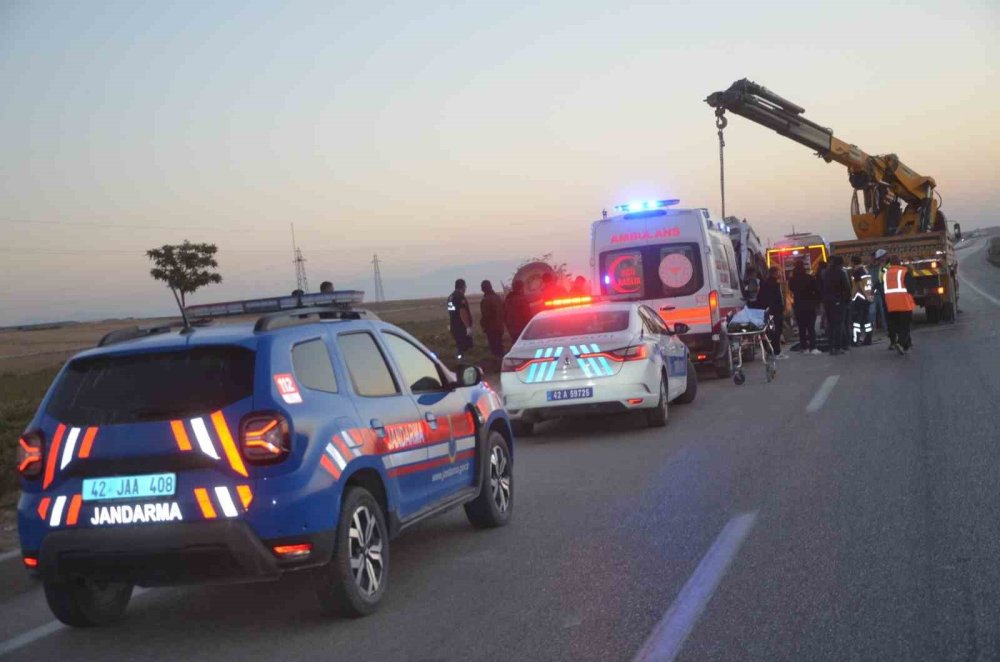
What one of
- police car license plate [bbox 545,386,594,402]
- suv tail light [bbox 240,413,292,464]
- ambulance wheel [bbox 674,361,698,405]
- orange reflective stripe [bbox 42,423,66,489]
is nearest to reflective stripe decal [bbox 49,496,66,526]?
orange reflective stripe [bbox 42,423,66,489]

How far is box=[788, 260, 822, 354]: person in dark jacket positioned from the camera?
79.0 feet

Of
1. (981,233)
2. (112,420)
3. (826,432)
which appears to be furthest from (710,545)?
(981,233)

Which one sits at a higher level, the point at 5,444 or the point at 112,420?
the point at 112,420

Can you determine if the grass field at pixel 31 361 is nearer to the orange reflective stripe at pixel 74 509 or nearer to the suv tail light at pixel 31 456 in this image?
the suv tail light at pixel 31 456

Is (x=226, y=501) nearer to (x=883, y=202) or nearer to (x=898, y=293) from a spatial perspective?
(x=898, y=293)

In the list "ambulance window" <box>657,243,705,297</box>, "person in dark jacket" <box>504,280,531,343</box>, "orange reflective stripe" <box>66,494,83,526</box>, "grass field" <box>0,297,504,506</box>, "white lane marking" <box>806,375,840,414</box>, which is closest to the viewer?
"orange reflective stripe" <box>66,494,83,526</box>

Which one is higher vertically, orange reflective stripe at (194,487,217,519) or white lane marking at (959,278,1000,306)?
orange reflective stripe at (194,487,217,519)

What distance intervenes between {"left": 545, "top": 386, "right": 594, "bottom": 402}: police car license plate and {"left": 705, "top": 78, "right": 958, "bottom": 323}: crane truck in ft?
53.4

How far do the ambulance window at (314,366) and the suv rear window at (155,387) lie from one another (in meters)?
0.33

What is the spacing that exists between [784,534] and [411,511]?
2.40 meters

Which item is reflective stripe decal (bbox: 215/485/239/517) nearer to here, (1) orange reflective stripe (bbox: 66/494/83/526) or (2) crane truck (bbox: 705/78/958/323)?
(1) orange reflective stripe (bbox: 66/494/83/526)

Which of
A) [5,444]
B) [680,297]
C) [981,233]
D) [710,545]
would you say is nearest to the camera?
[710,545]

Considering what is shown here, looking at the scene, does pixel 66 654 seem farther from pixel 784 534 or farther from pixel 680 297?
pixel 680 297

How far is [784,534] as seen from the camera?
766cm
